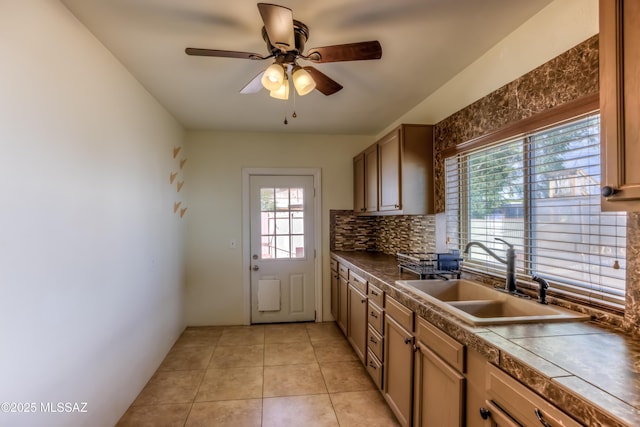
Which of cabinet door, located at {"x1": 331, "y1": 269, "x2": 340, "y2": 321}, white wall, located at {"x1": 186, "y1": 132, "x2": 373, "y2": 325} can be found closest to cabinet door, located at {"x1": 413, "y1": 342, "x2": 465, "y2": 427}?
cabinet door, located at {"x1": 331, "y1": 269, "x2": 340, "y2": 321}

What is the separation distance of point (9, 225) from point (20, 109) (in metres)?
0.47

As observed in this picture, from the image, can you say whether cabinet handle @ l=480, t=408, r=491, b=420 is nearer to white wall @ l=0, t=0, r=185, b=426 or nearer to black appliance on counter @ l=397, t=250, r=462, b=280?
black appliance on counter @ l=397, t=250, r=462, b=280

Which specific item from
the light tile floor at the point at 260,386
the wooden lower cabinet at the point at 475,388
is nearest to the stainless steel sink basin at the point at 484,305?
the wooden lower cabinet at the point at 475,388

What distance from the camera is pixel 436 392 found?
157cm

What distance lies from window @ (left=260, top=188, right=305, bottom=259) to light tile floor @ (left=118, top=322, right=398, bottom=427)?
39.3 inches

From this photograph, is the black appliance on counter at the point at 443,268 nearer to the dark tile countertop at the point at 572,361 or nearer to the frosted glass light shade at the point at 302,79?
the dark tile countertop at the point at 572,361

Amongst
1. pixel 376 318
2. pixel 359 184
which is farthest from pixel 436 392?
pixel 359 184

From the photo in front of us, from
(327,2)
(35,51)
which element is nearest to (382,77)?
(327,2)

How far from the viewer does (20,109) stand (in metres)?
1.31

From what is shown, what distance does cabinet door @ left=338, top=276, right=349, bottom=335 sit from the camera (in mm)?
3314

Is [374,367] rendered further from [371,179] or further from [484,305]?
[371,179]

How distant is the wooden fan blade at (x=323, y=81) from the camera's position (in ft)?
6.18

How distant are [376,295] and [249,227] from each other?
81.9 inches

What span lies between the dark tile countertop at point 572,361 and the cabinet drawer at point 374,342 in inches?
35.1
